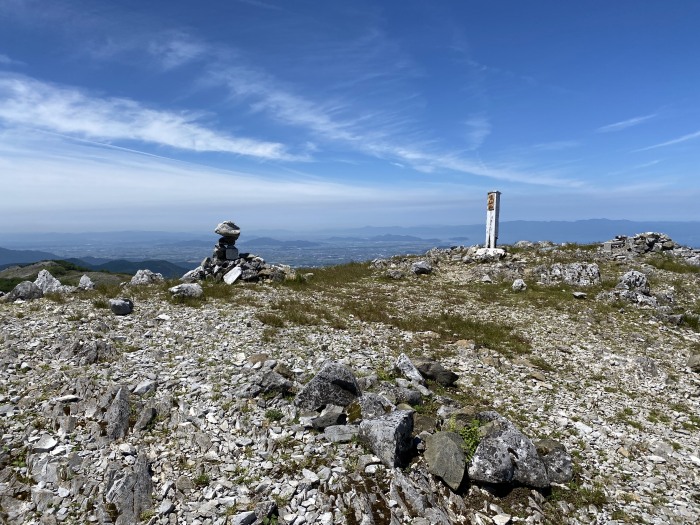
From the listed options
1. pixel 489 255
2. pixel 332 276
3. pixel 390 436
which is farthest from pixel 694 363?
pixel 332 276

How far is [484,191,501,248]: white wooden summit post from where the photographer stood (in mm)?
46500

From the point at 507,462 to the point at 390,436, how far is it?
2920mm

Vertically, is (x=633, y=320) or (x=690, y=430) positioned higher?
(x=633, y=320)

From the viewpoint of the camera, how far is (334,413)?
37.2 ft

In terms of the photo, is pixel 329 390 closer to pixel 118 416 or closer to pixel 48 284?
pixel 118 416

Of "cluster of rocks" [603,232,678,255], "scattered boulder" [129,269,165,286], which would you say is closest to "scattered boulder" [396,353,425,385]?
"scattered boulder" [129,269,165,286]

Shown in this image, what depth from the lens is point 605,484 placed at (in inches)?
395

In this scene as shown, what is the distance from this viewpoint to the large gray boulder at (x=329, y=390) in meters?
12.1

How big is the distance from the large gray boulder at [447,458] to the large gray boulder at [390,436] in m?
0.60

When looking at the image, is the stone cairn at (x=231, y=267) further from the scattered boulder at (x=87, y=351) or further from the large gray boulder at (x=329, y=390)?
the large gray boulder at (x=329, y=390)

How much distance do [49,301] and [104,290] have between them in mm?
3557

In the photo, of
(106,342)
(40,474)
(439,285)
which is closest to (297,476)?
(40,474)

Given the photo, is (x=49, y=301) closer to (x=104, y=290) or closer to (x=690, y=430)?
(x=104, y=290)

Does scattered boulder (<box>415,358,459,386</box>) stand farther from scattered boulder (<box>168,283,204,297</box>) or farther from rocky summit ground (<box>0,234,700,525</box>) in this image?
scattered boulder (<box>168,283,204,297</box>)
